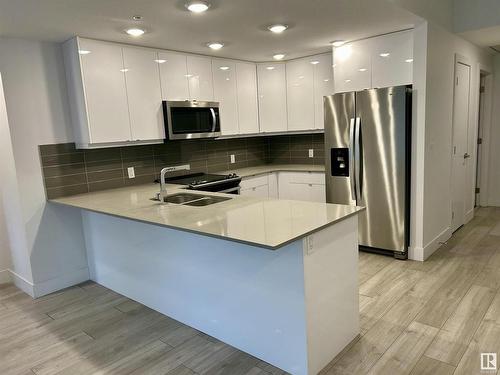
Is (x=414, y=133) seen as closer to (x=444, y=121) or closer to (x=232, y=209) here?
(x=444, y=121)

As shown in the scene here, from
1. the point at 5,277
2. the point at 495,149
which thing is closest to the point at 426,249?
the point at 495,149

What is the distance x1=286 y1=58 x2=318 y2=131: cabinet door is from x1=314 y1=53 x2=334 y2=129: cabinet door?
2.3 inches

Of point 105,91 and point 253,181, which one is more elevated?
point 105,91

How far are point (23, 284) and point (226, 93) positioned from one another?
304cm

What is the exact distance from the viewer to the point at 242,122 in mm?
4766

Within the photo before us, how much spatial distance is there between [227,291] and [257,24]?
2210 millimetres

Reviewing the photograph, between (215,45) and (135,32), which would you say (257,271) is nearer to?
(135,32)

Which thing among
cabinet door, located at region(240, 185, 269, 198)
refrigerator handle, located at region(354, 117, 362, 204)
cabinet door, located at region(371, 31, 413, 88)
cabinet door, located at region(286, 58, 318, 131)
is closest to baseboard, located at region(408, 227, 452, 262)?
refrigerator handle, located at region(354, 117, 362, 204)

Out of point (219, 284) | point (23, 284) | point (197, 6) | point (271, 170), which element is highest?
point (197, 6)

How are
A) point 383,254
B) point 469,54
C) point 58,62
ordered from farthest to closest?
point 469,54 < point 383,254 < point 58,62

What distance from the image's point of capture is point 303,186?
4781mm

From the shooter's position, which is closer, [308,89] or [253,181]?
[253,181]

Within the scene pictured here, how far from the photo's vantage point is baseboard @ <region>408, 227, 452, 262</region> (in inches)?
147

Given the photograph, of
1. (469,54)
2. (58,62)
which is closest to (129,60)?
(58,62)
